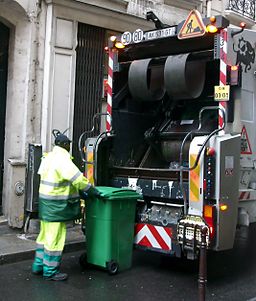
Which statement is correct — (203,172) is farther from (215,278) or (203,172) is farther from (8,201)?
(8,201)

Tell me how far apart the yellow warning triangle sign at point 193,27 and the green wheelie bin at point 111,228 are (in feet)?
6.11

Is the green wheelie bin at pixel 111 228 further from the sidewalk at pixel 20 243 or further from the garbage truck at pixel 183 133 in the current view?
the sidewalk at pixel 20 243

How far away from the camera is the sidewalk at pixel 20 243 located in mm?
6111

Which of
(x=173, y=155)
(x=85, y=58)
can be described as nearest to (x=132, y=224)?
(x=173, y=155)

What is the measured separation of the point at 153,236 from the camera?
5613mm

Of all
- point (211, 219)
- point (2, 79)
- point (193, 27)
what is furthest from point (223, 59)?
point (2, 79)

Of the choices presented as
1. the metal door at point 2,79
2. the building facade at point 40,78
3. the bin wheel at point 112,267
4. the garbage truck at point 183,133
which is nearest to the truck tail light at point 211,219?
the garbage truck at point 183,133

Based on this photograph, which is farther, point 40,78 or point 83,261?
point 40,78

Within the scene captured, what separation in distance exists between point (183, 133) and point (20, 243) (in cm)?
265

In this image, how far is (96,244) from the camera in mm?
5582

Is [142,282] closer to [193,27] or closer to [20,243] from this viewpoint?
[20,243]

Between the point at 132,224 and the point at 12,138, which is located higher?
the point at 12,138

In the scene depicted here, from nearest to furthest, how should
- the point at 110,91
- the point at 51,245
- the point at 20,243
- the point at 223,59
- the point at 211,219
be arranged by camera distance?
1. the point at 211,219
2. the point at 223,59
3. the point at 51,245
4. the point at 110,91
5. the point at 20,243

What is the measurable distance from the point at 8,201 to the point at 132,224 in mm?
2603
